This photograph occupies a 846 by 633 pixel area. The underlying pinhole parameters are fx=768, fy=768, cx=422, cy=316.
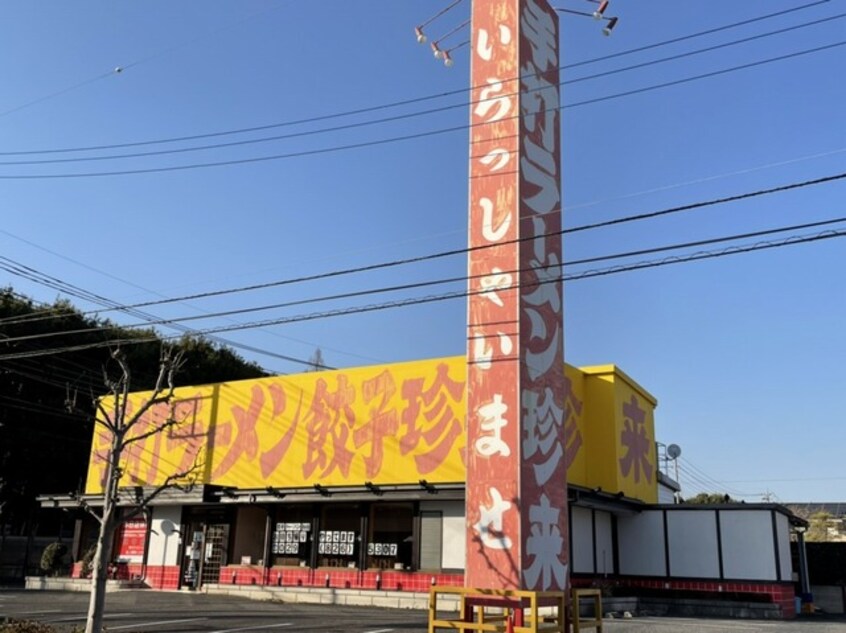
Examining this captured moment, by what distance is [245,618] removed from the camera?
1650cm

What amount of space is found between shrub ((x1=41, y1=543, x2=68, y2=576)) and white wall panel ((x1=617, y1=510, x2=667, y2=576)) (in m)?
20.5

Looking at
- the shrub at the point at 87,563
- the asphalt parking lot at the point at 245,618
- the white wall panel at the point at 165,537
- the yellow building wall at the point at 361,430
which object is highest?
the yellow building wall at the point at 361,430

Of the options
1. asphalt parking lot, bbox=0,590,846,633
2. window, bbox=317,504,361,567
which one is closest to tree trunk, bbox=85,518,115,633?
asphalt parking lot, bbox=0,590,846,633

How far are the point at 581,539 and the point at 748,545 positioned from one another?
16.3 feet

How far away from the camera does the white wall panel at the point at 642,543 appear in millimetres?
24156

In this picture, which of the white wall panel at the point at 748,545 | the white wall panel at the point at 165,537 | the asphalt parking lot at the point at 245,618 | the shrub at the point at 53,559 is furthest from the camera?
the shrub at the point at 53,559

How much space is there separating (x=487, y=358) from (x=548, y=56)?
5819mm

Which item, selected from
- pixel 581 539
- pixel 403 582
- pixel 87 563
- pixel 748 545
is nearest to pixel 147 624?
pixel 403 582

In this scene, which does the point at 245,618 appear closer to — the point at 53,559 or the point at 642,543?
the point at 642,543

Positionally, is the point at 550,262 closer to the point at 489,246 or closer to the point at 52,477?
the point at 489,246

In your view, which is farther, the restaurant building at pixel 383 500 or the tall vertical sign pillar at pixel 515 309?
the restaurant building at pixel 383 500

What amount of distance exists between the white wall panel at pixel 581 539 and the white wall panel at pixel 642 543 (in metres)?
2.12

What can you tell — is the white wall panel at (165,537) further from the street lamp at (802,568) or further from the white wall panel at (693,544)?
the street lamp at (802,568)

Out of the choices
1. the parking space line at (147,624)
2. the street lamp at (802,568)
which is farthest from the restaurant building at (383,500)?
the parking space line at (147,624)
